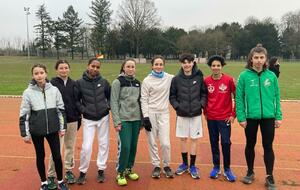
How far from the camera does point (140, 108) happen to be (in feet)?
17.5

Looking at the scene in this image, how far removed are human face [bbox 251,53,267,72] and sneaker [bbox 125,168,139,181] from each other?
2.35 meters

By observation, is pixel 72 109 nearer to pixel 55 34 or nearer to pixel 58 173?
pixel 58 173

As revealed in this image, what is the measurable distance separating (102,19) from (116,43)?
612cm

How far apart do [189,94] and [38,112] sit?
2189mm

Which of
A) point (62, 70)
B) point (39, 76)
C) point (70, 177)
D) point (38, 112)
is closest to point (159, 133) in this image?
point (70, 177)

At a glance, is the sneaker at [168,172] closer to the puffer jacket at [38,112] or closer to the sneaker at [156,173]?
the sneaker at [156,173]

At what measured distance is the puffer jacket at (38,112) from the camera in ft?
15.3

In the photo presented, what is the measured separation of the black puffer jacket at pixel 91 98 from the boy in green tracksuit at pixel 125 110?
17 centimetres

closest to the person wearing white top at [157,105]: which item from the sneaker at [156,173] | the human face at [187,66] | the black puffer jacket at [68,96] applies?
the sneaker at [156,173]

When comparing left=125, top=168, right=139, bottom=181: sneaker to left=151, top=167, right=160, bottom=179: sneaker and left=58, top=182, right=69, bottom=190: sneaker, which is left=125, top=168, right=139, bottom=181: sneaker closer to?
left=151, top=167, right=160, bottom=179: sneaker

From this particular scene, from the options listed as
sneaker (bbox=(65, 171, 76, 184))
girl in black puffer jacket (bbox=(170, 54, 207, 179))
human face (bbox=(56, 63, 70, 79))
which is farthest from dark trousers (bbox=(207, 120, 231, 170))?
human face (bbox=(56, 63, 70, 79))

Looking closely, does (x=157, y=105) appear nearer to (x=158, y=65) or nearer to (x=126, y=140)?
(x=158, y=65)

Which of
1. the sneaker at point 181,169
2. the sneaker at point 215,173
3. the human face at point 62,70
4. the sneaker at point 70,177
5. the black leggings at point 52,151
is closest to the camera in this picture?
the black leggings at point 52,151

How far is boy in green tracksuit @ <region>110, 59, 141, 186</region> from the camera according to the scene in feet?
17.0
